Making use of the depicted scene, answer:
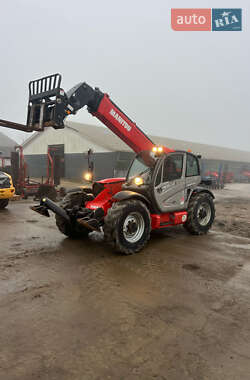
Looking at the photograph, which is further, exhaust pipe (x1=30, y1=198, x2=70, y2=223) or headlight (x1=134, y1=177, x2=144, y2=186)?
headlight (x1=134, y1=177, x2=144, y2=186)

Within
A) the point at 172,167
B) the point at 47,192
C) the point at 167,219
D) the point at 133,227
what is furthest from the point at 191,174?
the point at 47,192

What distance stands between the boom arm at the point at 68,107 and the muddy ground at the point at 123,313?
2.63m

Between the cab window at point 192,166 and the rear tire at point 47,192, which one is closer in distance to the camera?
the cab window at point 192,166

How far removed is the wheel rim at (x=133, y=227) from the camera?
188 inches

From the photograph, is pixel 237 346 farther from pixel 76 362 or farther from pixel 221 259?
pixel 221 259

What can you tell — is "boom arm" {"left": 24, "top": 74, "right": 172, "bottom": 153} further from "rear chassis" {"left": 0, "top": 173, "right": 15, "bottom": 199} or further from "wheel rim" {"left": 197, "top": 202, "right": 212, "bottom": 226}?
"rear chassis" {"left": 0, "top": 173, "right": 15, "bottom": 199}

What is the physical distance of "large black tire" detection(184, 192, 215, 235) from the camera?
609cm

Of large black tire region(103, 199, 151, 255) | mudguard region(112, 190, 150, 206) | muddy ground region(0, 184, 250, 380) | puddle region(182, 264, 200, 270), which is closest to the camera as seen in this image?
muddy ground region(0, 184, 250, 380)

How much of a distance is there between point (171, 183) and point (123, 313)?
3280 millimetres

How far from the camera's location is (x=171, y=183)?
218 inches

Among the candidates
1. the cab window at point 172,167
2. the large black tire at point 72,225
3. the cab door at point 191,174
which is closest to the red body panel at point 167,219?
the cab door at point 191,174

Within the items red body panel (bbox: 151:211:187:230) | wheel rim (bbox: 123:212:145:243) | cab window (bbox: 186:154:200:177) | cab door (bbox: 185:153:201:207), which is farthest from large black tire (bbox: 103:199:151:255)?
cab window (bbox: 186:154:200:177)

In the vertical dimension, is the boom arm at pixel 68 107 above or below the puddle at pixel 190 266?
above

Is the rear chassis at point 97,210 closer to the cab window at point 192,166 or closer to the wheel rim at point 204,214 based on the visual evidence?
the wheel rim at point 204,214
